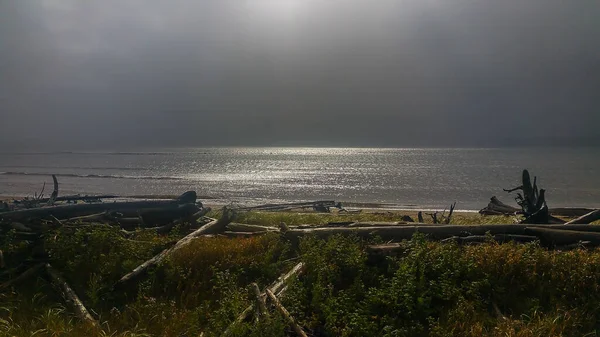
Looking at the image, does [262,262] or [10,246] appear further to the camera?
[10,246]

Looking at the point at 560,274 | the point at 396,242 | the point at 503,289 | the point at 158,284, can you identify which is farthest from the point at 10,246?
the point at 560,274

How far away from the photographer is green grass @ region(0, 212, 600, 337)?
663cm

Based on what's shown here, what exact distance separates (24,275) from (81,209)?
4344mm

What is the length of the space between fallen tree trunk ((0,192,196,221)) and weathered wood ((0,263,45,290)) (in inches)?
126

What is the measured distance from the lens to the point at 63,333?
6.58 metres

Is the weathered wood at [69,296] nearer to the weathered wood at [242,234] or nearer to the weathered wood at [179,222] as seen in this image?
the weathered wood at [179,222]

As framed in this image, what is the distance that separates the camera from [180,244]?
993 cm

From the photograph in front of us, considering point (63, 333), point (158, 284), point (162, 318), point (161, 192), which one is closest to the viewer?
point (63, 333)

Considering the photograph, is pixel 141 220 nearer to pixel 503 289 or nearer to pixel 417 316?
pixel 417 316

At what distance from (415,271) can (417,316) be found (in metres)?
0.87

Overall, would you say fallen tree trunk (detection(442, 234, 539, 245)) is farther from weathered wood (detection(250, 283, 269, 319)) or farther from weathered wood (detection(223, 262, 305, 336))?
weathered wood (detection(250, 283, 269, 319))

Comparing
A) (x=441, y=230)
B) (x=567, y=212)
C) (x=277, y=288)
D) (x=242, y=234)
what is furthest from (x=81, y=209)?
(x=567, y=212)

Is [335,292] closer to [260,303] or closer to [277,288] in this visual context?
[277,288]

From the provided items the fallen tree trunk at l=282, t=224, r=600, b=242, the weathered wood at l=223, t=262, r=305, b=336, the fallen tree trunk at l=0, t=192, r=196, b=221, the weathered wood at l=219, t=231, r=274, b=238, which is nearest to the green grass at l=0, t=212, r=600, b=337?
the weathered wood at l=223, t=262, r=305, b=336
